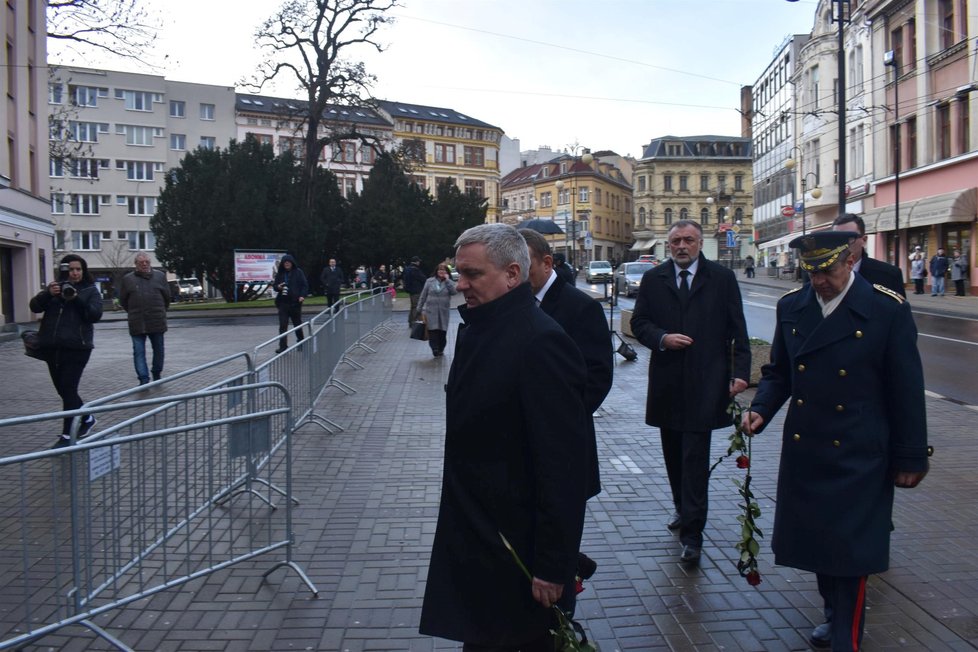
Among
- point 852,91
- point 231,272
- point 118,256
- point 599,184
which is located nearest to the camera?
point 231,272

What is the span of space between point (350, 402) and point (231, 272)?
28.3 meters

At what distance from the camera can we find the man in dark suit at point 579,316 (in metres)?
4.29

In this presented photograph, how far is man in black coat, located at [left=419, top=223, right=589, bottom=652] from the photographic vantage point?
2.68m

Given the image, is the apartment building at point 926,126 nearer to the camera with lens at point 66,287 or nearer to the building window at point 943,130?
the building window at point 943,130

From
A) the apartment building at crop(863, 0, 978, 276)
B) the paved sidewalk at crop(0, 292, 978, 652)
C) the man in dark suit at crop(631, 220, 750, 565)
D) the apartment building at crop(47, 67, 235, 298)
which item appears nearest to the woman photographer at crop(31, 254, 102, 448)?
the paved sidewalk at crop(0, 292, 978, 652)


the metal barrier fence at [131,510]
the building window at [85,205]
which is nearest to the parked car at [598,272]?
the building window at [85,205]

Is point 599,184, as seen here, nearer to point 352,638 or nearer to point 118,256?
point 118,256

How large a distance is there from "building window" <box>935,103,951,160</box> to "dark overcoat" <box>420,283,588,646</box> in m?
38.2

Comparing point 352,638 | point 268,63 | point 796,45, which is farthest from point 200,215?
point 796,45

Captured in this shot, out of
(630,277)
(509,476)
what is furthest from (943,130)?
(509,476)

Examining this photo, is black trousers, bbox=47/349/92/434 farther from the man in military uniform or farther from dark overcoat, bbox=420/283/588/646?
the man in military uniform

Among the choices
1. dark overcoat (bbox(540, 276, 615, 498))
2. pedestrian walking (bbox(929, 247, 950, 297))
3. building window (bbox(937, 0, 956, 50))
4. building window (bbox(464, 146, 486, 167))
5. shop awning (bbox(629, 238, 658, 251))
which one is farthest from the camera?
building window (bbox(464, 146, 486, 167))

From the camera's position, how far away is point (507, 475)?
9.06 ft

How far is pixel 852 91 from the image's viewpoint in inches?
Answer: 1839
